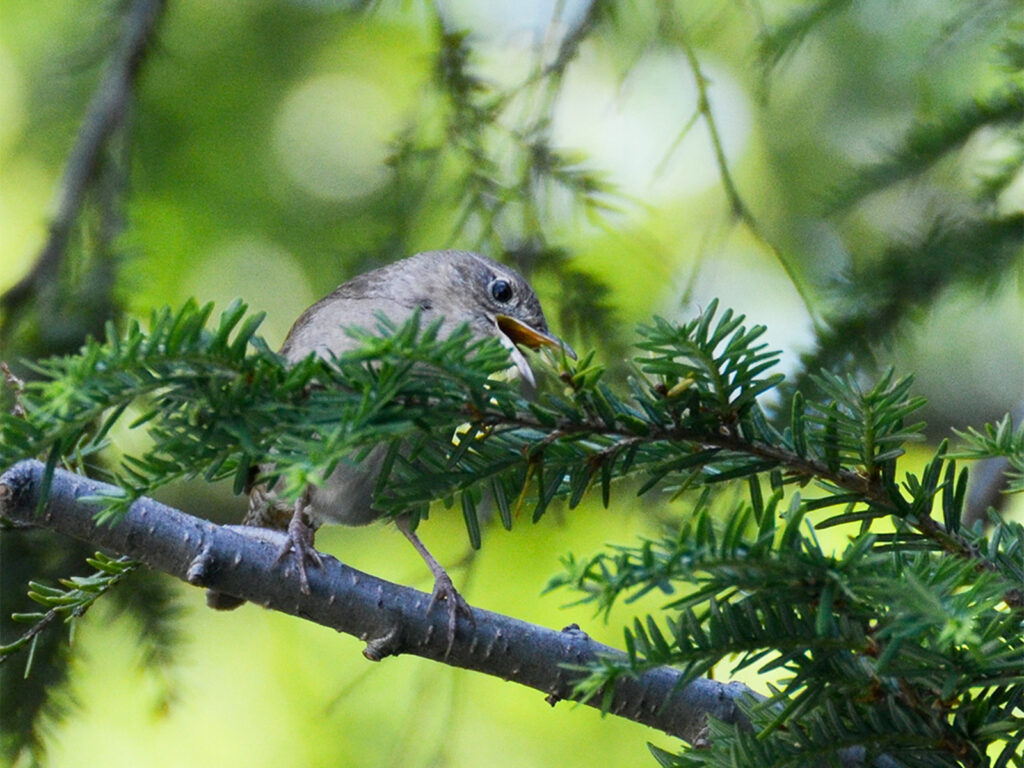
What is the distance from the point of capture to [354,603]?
1809 mm

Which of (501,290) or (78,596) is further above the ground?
(78,596)

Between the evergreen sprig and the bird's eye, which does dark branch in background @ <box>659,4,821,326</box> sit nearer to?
the bird's eye

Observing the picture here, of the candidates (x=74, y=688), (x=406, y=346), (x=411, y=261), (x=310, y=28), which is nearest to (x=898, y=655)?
(x=406, y=346)

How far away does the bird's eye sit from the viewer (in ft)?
11.6

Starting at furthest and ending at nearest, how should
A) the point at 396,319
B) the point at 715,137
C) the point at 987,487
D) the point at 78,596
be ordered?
the point at 396,319, the point at 987,487, the point at 715,137, the point at 78,596

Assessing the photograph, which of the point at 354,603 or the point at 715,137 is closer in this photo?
the point at 354,603

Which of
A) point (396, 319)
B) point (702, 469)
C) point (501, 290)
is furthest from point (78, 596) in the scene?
point (501, 290)

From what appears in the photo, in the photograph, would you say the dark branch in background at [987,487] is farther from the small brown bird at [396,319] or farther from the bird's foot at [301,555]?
the bird's foot at [301,555]

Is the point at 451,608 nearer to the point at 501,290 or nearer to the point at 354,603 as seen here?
the point at 354,603

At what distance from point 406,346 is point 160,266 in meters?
3.56

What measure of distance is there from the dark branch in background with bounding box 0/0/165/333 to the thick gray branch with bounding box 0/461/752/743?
141 centimetres

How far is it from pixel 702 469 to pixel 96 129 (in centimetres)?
222

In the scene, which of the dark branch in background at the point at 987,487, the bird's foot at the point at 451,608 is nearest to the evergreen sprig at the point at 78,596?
the bird's foot at the point at 451,608

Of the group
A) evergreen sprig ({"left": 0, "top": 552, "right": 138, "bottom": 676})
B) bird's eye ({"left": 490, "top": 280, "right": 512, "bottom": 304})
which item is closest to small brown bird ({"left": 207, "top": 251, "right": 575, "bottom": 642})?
bird's eye ({"left": 490, "top": 280, "right": 512, "bottom": 304})
